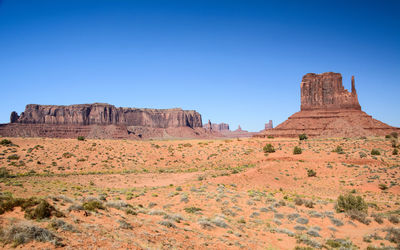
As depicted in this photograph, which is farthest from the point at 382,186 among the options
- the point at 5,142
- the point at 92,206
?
the point at 5,142

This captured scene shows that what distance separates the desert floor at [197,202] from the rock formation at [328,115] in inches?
1506

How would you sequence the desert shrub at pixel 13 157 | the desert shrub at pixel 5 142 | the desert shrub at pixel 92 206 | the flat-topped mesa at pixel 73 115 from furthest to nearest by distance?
the flat-topped mesa at pixel 73 115 → the desert shrub at pixel 5 142 → the desert shrub at pixel 13 157 → the desert shrub at pixel 92 206

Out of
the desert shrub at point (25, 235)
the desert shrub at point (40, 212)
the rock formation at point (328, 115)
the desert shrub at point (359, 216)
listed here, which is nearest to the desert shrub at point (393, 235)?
the desert shrub at point (359, 216)

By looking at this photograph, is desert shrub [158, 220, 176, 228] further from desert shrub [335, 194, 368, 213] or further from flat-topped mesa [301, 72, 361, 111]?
flat-topped mesa [301, 72, 361, 111]

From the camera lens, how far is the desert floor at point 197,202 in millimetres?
9461

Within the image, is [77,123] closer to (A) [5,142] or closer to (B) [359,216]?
(A) [5,142]

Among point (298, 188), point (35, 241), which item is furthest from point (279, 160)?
point (35, 241)

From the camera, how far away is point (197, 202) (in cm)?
1919

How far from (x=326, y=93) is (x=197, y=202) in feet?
344

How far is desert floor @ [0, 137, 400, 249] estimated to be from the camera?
31.0ft

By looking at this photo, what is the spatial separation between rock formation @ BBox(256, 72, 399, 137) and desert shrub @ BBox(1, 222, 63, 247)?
277ft

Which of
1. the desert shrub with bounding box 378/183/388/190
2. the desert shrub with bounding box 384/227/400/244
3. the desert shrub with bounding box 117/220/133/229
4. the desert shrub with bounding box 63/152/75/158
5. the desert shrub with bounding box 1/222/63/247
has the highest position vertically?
the desert shrub with bounding box 1/222/63/247

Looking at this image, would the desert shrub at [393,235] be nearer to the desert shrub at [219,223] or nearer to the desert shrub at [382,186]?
the desert shrub at [219,223]

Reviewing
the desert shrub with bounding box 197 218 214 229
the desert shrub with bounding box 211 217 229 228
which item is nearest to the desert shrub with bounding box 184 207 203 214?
the desert shrub with bounding box 211 217 229 228
